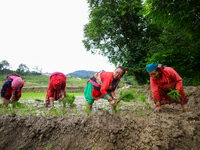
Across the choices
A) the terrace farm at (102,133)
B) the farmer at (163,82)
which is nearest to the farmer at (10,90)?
the terrace farm at (102,133)

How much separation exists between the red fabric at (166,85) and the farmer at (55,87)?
2600 millimetres

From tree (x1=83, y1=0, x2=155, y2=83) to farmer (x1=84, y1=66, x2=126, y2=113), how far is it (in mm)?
6171

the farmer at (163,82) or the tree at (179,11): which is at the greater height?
the tree at (179,11)

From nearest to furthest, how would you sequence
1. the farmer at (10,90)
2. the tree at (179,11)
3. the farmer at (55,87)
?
the farmer at (55,87), the farmer at (10,90), the tree at (179,11)

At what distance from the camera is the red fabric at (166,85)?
2260mm

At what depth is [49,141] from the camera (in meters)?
1.57

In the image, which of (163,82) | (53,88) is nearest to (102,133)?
(163,82)

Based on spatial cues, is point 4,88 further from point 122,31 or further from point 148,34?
point 148,34

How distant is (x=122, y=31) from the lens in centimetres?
981

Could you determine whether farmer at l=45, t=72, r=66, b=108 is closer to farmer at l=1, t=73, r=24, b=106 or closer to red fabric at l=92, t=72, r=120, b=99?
farmer at l=1, t=73, r=24, b=106

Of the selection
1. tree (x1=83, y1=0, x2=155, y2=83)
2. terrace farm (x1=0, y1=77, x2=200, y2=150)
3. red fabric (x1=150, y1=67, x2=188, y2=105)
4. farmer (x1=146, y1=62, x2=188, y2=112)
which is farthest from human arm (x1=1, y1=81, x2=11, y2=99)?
tree (x1=83, y1=0, x2=155, y2=83)

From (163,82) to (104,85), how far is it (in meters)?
1.31

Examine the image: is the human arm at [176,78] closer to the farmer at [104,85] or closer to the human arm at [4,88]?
the farmer at [104,85]

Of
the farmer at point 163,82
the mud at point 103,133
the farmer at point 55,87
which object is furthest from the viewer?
the farmer at point 55,87
